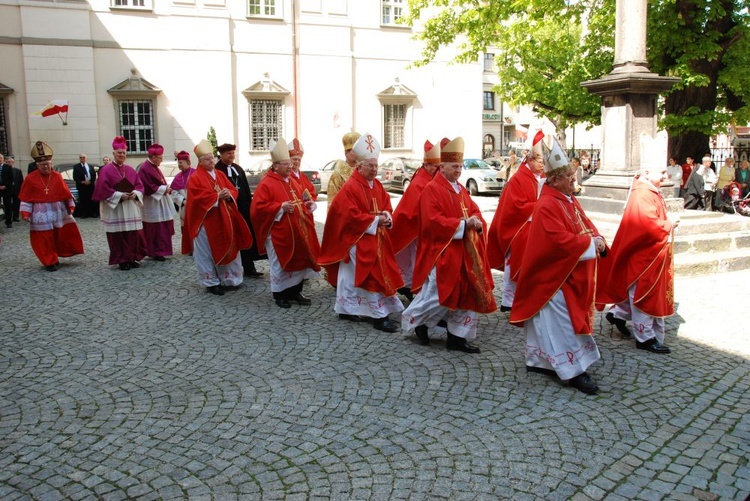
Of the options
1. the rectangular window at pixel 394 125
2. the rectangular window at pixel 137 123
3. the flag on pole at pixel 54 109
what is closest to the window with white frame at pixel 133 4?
the rectangular window at pixel 137 123

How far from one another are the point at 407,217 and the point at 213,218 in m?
2.84

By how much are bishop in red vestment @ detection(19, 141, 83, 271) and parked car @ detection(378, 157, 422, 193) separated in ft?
45.8

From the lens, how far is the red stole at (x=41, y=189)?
1045cm

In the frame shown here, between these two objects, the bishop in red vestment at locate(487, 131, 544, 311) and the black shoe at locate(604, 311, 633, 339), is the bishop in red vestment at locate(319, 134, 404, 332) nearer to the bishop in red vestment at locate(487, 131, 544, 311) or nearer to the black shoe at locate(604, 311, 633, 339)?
the bishop in red vestment at locate(487, 131, 544, 311)

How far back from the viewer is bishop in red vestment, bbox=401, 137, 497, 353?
5910 mm

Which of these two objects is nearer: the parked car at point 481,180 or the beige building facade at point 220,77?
the beige building facade at point 220,77

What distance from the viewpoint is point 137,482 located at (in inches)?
146

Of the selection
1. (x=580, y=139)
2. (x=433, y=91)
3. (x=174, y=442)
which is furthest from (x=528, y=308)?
(x=580, y=139)

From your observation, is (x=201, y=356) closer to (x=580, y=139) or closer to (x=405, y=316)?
(x=405, y=316)

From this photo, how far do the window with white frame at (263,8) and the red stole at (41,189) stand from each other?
15.7 m

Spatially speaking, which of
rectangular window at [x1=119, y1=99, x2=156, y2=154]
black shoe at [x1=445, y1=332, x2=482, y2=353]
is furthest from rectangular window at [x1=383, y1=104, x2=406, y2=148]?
black shoe at [x1=445, y1=332, x2=482, y2=353]

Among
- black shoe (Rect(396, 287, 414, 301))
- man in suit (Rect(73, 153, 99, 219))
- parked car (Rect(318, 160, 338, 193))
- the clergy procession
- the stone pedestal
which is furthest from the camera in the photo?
parked car (Rect(318, 160, 338, 193))

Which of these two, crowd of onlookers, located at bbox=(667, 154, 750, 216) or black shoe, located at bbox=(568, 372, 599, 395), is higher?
crowd of onlookers, located at bbox=(667, 154, 750, 216)

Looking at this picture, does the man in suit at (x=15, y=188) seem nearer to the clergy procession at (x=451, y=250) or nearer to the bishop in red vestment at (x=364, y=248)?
the clergy procession at (x=451, y=250)
